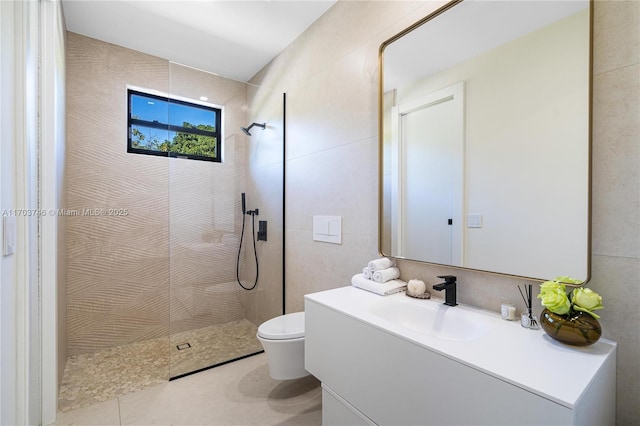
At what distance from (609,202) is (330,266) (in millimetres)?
1472

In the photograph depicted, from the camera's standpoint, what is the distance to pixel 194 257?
2412 mm

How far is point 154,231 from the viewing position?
2775 millimetres

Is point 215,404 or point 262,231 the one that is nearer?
point 215,404

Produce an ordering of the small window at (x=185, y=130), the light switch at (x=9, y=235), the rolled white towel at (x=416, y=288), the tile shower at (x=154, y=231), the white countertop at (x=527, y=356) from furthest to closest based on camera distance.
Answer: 1. the tile shower at (x=154, y=231)
2. the small window at (x=185, y=130)
3. the rolled white towel at (x=416, y=288)
4. the light switch at (x=9, y=235)
5. the white countertop at (x=527, y=356)

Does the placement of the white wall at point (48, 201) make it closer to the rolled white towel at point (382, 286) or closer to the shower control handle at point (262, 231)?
the shower control handle at point (262, 231)

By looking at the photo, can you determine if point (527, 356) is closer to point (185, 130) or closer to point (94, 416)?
point (94, 416)

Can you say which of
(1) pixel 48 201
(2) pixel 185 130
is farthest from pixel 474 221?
(1) pixel 48 201

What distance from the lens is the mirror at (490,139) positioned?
3.43ft

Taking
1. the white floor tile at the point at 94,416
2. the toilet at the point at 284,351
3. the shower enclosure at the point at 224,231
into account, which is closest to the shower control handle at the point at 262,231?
the shower enclosure at the point at 224,231

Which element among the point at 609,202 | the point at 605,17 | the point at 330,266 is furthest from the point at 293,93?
the point at 609,202

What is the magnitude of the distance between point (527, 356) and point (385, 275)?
2.47 feet

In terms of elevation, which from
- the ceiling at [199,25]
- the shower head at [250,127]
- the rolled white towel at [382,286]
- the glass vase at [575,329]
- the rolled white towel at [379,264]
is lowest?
the rolled white towel at [382,286]

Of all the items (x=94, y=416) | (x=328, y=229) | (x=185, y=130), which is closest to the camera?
(x=94, y=416)

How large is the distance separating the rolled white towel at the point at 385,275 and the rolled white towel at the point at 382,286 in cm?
2
